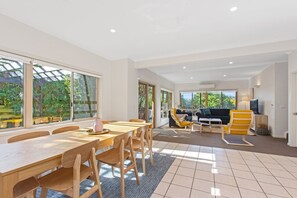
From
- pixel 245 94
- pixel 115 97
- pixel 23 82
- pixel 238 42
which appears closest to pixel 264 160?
pixel 238 42

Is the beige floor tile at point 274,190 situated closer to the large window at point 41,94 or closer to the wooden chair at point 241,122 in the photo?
the wooden chair at point 241,122

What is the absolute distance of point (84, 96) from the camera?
387cm

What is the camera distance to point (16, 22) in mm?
2344

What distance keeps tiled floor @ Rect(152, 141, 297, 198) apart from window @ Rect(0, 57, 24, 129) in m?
2.66

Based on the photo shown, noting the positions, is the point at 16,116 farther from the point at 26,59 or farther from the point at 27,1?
the point at 27,1

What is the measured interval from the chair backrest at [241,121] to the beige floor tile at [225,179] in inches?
86.8

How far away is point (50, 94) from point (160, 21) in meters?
2.72

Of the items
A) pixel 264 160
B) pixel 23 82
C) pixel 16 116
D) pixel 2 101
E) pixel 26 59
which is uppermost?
pixel 26 59

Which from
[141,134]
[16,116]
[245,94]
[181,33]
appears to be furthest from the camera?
[245,94]

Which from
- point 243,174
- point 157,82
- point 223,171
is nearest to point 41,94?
point 223,171

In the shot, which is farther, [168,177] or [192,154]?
[192,154]

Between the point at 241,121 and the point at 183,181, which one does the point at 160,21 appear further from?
the point at 241,121

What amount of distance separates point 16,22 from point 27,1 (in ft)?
2.18

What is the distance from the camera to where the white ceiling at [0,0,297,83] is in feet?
6.60
